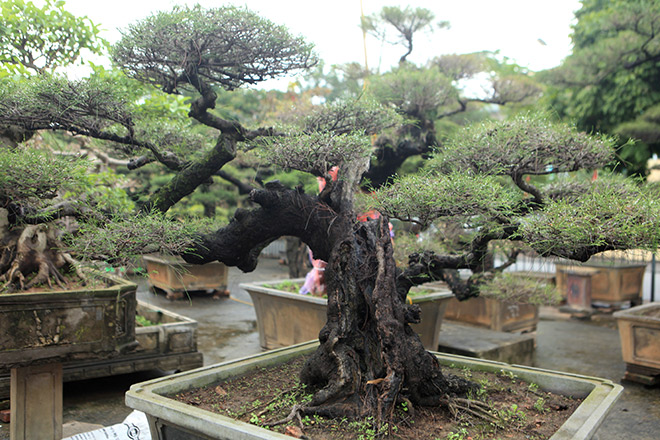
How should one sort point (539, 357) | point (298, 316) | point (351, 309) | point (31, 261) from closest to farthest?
point (351, 309)
point (31, 261)
point (298, 316)
point (539, 357)

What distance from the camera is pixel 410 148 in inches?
163

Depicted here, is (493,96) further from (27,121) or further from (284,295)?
(27,121)

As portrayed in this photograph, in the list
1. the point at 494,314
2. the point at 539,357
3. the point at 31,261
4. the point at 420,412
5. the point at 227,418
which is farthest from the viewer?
the point at 494,314

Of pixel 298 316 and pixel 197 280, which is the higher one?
pixel 298 316

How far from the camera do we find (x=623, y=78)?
501 centimetres

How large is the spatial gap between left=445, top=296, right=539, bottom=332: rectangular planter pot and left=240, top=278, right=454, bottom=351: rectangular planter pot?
116cm

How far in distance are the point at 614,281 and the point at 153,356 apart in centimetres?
640

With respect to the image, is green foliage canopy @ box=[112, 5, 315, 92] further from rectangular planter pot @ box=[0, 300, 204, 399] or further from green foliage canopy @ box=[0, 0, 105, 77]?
rectangular planter pot @ box=[0, 300, 204, 399]

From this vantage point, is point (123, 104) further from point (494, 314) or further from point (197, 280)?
point (197, 280)

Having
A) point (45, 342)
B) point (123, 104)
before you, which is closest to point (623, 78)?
point (123, 104)

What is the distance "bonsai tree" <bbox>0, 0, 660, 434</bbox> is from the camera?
2127mm

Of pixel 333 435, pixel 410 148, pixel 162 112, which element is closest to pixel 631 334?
pixel 410 148

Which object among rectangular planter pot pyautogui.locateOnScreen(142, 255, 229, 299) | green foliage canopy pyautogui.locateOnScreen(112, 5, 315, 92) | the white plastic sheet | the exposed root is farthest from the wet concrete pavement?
green foliage canopy pyautogui.locateOnScreen(112, 5, 315, 92)

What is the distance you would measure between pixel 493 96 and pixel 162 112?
11.2 feet
